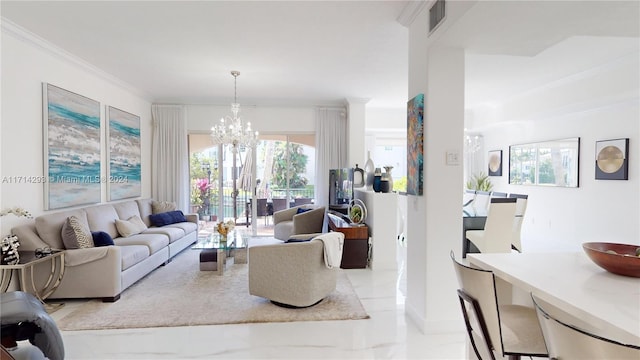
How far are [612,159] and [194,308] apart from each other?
632 centimetres

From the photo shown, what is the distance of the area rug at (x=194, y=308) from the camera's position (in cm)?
306

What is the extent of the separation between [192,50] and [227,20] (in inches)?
40.1

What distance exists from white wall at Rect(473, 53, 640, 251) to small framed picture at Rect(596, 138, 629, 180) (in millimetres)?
74

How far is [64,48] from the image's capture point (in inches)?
155

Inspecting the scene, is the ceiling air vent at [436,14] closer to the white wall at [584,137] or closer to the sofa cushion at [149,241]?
the white wall at [584,137]

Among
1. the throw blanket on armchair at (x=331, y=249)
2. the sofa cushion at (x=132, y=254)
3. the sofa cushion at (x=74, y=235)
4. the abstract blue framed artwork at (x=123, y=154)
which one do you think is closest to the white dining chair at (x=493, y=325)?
the throw blanket on armchair at (x=331, y=249)

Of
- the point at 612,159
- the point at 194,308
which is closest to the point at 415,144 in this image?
the point at 194,308

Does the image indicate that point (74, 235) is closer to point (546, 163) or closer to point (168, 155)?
point (168, 155)

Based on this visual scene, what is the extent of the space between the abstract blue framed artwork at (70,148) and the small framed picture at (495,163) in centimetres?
813

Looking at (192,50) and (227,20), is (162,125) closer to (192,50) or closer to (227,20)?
(192,50)

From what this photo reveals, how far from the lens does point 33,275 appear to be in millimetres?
3348

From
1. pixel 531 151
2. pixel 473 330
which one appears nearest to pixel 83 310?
pixel 473 330

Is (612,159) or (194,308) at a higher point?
(612,159)

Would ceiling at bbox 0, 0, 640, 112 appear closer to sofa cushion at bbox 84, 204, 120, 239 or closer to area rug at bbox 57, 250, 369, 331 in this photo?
sofa cushion at bbox 84, 204, 120, 239
